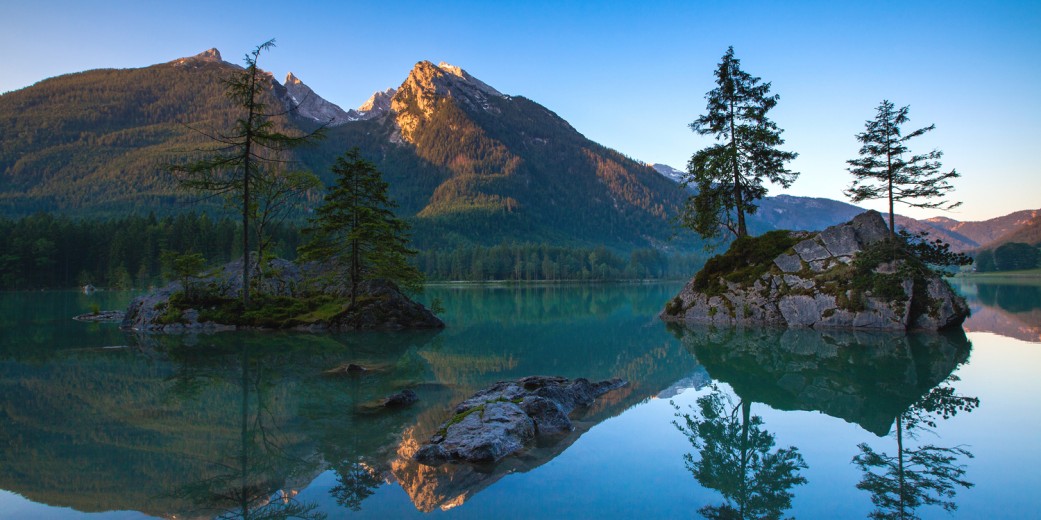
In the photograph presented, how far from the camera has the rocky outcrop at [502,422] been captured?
8703 millimetres

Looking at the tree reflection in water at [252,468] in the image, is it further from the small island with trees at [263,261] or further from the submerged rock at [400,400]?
the small island with trees at [263,261]

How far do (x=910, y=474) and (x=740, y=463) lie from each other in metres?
2.31

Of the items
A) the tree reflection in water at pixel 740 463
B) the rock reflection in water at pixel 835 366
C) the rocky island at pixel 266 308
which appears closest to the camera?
the tree reflection in water at pixel 740 463

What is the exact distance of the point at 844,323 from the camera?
2783 cm

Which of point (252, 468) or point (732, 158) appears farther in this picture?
point (732, 158)


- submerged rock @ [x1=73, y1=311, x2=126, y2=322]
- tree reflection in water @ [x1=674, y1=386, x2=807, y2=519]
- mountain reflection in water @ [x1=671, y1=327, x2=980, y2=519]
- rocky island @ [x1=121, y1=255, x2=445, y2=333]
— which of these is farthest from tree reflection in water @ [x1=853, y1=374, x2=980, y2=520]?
submerged rock @ [x1=73, y1=311, x2=126, y2=322]

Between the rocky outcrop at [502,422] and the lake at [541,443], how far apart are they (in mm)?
348

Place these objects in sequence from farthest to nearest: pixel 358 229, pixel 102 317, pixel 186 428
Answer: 1. pixel 102 317
2. pixel 358 229
3. pixel 186 428

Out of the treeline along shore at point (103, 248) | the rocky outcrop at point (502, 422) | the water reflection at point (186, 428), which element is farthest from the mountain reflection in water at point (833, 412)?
the treeline along shore at point (103, 248)

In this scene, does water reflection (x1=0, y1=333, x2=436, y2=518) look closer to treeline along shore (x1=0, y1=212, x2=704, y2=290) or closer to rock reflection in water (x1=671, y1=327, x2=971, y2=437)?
rock reflection in water (x1=671, y1=327, x2=971, y2=437)

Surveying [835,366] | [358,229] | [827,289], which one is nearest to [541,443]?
[835,366]

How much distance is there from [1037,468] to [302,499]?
1085 cm

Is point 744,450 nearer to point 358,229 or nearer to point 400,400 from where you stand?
point 400,400

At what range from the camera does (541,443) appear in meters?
9.70
